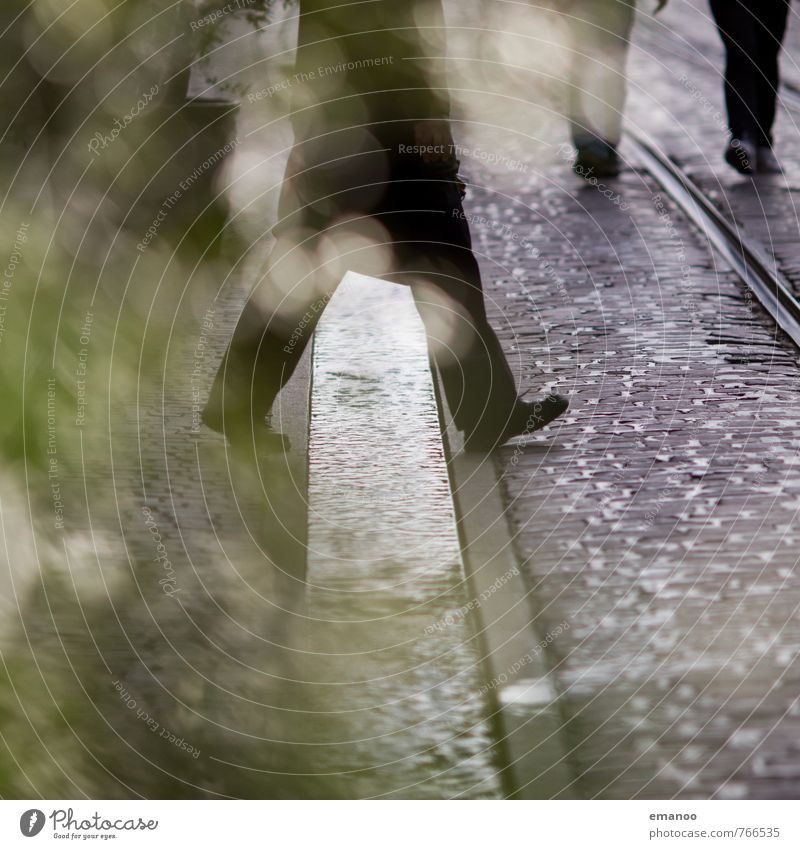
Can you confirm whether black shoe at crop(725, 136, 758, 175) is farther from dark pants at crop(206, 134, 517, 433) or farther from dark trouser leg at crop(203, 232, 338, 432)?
dark trouser leg at crop(203, 232, 338, 432)

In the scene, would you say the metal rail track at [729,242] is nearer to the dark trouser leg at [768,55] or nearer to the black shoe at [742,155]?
the black shoe at [742,155]

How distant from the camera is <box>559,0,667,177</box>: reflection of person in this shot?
18.6ft

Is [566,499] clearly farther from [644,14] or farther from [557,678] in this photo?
[644,14]

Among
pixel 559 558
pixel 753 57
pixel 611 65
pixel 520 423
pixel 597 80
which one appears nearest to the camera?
pixel 559 558

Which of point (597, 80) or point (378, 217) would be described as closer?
point (378, 217)

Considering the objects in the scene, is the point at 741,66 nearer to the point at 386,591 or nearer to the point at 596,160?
the point at 596,160

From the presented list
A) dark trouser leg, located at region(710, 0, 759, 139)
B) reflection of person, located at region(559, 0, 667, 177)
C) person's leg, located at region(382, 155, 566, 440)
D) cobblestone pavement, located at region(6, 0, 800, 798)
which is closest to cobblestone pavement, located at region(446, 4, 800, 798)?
cobblestone pavement, located at region(6, 0, 800, 798)

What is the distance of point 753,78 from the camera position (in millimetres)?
6082

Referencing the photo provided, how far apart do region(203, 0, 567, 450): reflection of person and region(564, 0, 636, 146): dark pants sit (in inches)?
124

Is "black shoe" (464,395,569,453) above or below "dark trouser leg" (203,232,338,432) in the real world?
below

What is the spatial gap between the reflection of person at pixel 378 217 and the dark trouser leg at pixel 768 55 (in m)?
3.49

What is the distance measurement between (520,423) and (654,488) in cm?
50

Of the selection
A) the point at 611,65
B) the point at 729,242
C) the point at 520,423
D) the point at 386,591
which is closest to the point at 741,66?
the point at 611,65

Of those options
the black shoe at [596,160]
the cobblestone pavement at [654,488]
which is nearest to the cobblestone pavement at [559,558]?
the cobblestone pavement at [654,488]
